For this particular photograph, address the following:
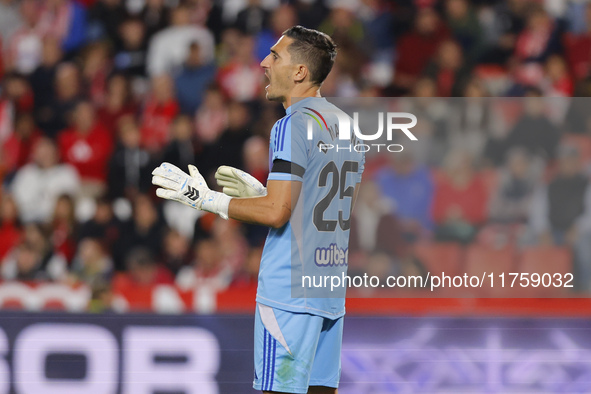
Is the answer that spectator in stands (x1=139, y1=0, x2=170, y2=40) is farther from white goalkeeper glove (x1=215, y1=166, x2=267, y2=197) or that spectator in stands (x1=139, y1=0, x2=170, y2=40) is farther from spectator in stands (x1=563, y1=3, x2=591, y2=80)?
white goalkeeper glove (x1=215, y1=166, x2=267, y2=197)

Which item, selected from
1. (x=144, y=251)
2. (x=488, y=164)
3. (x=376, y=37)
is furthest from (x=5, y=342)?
(x=376, y=37)

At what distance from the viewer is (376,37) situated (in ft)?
27.4

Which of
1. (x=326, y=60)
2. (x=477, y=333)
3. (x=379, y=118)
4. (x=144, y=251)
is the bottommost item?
(x=477, y=333)

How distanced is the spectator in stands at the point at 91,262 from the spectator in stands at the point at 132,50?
218 centimetres

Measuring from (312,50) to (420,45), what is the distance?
4.86 meters

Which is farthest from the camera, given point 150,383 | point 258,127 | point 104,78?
point 104,78

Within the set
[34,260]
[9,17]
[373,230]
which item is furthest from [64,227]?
[9,17]

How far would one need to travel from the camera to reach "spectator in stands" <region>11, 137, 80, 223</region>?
7.44 meters

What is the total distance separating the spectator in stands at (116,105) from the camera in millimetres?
7832

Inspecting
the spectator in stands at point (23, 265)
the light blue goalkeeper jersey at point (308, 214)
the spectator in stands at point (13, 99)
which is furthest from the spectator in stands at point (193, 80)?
the light blue goalkeeper jersey at point (308, 214)

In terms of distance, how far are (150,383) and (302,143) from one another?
2.43 metres

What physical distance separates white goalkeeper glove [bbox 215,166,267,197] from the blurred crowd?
8.00ft

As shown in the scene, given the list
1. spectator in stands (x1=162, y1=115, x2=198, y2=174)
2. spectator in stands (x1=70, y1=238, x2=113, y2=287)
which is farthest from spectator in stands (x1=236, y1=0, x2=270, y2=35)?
spectator in stands (x1=70, y1=238, x2=113, y2=287)

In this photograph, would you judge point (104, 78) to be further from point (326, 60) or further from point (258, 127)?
point (326, 60)
